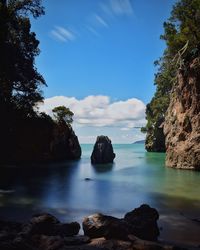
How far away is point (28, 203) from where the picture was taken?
59.2 feet

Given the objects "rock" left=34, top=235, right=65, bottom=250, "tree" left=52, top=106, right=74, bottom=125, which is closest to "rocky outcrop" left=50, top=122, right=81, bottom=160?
"tree" left=52, top=106, right=74, bottom=125

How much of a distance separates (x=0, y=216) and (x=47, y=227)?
4.85 metres

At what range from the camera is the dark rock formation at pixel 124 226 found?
1015 cm

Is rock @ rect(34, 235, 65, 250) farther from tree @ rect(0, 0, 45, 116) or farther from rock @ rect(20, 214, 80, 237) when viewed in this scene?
tree @ rect(0, 0, 45, 116)

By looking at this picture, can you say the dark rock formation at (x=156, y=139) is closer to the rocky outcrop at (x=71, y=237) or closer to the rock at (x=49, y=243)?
the rocky outcrop at (x=71, y=237)

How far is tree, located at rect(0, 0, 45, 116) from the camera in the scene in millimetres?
34250

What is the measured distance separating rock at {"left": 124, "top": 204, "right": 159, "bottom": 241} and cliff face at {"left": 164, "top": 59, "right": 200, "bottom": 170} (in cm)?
2598

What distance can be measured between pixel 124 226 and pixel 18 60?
104 feet

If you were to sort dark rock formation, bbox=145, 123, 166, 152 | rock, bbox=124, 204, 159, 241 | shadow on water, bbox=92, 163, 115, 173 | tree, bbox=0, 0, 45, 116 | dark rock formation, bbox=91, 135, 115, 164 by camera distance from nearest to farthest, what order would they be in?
rock, bbox=124, 204, 159, 241
tree, bbox=0, 0, 45, 116
shadow on water, bbox=92, 163, 115, 173
dark rock formation, bbox=91, 135, 115, 164
dark rock formation, bbox=145, 123, 166, 152

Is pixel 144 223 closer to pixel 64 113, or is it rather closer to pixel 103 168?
pixel 103 168

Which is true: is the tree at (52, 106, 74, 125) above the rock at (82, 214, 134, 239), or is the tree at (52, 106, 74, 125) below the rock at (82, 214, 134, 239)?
above

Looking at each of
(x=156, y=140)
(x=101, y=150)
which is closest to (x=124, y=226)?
(x=101, y=150)

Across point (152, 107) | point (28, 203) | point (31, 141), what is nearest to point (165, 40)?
point (31, 141)

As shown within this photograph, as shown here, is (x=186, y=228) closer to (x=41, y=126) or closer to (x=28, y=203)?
(x=28, y=203)
